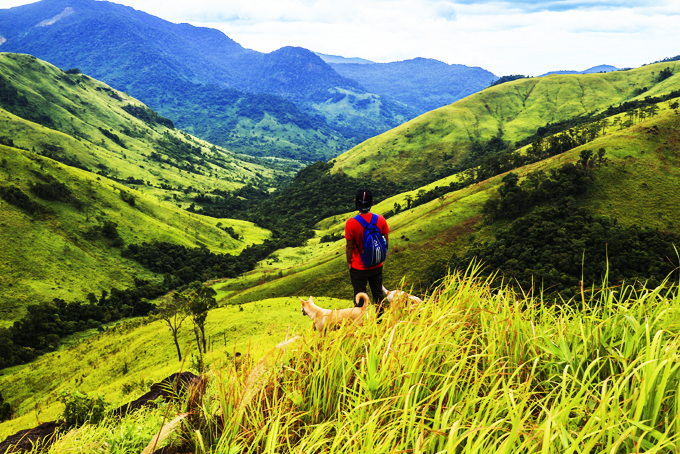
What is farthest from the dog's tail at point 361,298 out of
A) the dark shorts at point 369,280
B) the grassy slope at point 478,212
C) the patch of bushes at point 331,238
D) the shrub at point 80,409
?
the patch of bushes at point 331,238

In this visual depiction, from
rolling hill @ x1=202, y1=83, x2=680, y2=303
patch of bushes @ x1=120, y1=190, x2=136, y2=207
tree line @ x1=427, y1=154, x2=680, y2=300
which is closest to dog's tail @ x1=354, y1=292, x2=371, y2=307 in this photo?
tree line @ x1=427, y1=154, x2=680, y2=300

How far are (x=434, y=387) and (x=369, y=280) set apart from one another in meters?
5.09

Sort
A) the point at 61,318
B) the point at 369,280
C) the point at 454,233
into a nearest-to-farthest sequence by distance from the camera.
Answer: the point at 369,280 → the point at 61,318 → the point at 454,233

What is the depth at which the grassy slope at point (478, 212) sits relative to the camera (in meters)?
97.8

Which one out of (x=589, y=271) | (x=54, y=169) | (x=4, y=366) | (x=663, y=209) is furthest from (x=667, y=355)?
(x=54, y=169)

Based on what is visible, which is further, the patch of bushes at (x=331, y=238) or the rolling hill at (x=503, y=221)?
the patch of bushes at (x=331, y=238)

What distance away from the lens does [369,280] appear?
356 inches

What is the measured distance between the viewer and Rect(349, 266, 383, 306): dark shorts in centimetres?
886

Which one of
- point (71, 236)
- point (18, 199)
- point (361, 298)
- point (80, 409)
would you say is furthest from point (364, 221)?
point (18, 199)

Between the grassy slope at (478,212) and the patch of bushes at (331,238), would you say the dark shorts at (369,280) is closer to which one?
the grassy slope at (478,212)

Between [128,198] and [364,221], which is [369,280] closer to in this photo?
[364,221]

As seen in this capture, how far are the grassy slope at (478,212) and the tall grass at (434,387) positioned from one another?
87.7m

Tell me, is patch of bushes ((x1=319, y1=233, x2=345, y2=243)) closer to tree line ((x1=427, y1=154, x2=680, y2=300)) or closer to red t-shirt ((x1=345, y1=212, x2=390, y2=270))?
tree line ((x1=427, y1=154, x2=680, y2=300))

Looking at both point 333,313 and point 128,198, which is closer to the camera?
point 333,313
